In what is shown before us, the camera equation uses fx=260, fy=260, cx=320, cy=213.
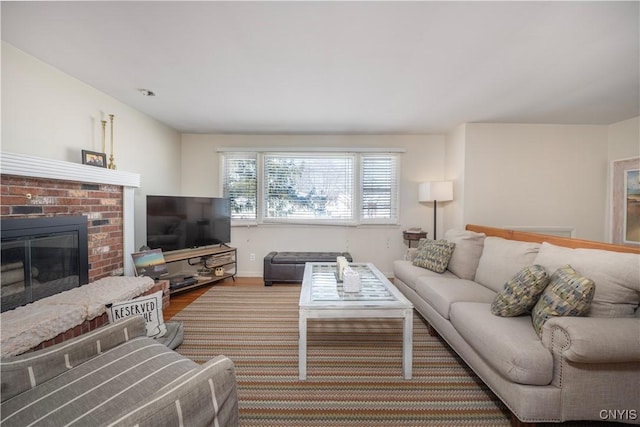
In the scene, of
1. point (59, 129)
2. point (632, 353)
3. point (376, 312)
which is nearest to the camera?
point (632, 353)

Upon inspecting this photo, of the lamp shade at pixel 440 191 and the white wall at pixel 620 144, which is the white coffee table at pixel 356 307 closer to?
the lamp shade at pixel 440 191

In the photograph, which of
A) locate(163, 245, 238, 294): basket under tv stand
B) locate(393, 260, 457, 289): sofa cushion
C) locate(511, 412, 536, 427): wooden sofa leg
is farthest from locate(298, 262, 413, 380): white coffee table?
locate(163, 245, 238, 294): basket under tv stand

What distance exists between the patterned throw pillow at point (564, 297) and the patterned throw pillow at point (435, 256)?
3.94 ft

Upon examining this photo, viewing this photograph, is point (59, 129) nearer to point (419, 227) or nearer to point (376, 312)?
point (376, 312)

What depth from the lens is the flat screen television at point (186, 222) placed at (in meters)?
3.25

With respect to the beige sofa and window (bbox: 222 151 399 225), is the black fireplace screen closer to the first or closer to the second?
window (bbox: 222 151 399 225)

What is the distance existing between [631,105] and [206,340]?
16.5ft

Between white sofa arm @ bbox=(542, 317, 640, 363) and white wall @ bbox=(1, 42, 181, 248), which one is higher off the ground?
white wall @ bbox=(1, 42, 181, 248)

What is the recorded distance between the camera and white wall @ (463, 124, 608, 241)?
3.57m

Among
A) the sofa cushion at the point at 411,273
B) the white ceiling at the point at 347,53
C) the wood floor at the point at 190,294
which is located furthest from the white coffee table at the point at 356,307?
the white ceiling at the point at 347,53

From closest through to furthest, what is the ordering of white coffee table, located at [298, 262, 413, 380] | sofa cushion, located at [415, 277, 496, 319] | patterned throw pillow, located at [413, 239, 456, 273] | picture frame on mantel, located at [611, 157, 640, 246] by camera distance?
white coffee table, located at [298, 262, 413, 380], sofa cushion, located at [415, 277, 496, 319], patterned throw pillow, located at [413, 239, 456, 273], picture frame on mantel, located at [611, 157, 640, 246]

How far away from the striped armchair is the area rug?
59cm

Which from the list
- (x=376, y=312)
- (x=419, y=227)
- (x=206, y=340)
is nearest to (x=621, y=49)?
(x=376, y=312)

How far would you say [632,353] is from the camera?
1211 millimetres
